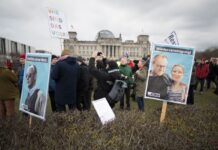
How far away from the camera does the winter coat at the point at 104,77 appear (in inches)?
223

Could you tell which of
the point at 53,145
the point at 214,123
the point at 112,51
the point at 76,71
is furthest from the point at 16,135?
the point at 112,51

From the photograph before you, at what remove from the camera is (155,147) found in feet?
9.51

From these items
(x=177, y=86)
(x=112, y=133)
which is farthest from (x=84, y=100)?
(x=112, y=133)

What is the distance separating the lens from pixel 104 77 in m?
5.68

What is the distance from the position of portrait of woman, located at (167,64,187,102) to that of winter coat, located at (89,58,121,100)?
1.74 m

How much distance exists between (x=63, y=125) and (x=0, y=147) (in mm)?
1124

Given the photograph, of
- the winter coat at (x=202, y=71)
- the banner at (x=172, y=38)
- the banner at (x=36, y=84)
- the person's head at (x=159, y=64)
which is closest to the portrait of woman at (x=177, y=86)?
the person's head at (x=159, y=64)

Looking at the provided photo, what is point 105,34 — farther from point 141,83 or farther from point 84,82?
point 84,82

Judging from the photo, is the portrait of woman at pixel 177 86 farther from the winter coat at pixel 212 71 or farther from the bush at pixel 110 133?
the winter coat at pixel 212 71

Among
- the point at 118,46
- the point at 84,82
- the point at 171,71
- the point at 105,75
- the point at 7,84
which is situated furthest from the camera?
the point at 118,46

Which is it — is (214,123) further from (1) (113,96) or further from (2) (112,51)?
(2) (112,51)

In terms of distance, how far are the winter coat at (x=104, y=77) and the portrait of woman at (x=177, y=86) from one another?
5.71 ft

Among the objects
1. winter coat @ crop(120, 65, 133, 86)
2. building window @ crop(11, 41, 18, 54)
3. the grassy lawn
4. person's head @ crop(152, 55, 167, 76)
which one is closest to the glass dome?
building window @ crop(11, 41, 18, 54)

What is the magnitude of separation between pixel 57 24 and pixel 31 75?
3.95 m
